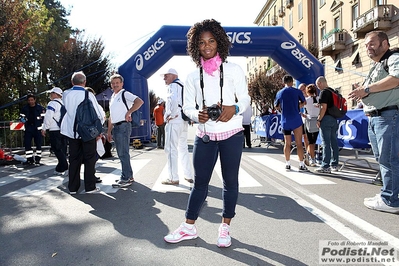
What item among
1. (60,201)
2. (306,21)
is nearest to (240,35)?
(60,201)

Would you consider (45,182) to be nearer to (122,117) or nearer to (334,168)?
(122,117)

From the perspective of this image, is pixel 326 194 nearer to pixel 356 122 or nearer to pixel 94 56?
pixel 356 122

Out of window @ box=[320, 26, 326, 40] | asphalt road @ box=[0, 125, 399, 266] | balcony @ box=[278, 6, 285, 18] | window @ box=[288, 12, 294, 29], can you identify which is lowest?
asphalt road @ box=[0, 125, 399, 266]

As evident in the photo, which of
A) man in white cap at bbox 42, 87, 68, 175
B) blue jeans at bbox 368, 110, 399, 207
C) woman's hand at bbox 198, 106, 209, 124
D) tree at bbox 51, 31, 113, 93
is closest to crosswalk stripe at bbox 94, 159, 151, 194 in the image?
man in white cap at bbox 42, 87, 68, 175

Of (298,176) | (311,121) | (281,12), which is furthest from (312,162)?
(281,12)

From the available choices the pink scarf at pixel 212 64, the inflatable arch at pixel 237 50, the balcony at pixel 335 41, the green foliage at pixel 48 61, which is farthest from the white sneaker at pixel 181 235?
the balcony at pixel 335 41

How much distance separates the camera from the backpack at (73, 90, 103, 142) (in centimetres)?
527

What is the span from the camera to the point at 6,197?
520 cm

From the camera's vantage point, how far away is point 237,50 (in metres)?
13.2

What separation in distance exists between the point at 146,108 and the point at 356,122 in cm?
848

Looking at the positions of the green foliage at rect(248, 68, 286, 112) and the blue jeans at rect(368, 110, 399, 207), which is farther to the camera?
the green foliage at rect(248, 68, 286, 112)

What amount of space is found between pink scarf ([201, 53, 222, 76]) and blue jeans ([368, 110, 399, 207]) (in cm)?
232

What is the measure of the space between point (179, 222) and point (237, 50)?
34.0ft

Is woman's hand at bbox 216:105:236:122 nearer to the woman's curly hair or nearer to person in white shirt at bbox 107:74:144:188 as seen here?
the woman's curly hair
